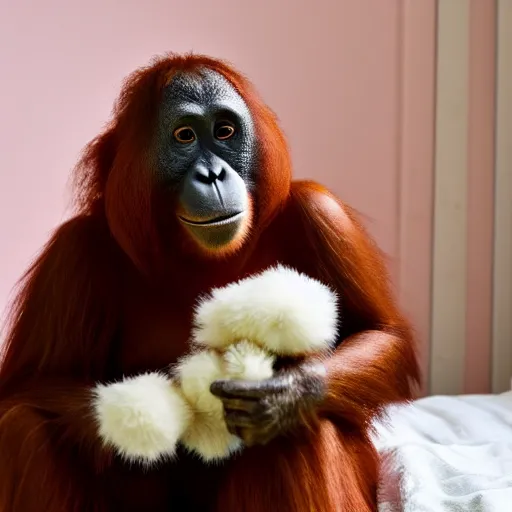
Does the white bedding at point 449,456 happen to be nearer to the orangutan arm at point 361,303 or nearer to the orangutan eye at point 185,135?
the orangutan arm at point 361,303

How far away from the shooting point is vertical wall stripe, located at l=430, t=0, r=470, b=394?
84.0 inches

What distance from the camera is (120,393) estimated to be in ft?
3.38

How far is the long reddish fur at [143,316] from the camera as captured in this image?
3.64 ft

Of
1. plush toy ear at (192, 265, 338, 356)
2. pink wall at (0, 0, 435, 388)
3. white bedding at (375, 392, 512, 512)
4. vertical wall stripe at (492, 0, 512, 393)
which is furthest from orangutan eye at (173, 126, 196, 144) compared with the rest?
vertical wall stripe at (492, 0, 512, 393)

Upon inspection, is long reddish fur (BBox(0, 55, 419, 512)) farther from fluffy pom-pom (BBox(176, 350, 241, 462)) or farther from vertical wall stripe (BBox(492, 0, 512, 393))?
vertical wall stripe (BBox(492, 0, 512, 393))

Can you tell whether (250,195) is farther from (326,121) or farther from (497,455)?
(326,121)

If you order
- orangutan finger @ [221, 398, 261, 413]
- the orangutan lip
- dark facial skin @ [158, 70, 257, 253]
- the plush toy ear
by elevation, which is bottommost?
orangutan finger @ [221, 398, 261, 413]

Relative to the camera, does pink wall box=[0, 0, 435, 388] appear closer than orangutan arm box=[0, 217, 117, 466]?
No

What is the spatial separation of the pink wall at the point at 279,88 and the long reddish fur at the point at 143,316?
654 millimetres

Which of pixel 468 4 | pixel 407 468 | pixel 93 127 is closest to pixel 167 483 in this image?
pixel 407 468

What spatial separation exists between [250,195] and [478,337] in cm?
121

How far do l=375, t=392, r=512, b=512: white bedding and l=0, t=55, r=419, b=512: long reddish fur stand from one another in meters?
0.06

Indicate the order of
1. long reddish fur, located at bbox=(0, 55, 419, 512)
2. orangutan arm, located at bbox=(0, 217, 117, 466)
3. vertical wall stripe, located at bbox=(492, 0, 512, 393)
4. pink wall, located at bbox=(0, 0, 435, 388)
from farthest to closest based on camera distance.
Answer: vertical wall stripe, located at bbox=(492, 0, 512, 393), pink wall, located at bbox=(0, 0, 435, 388), orangutan arm, located at bbox=(0, 217, 117, 466), long reddish fur, located at bbox=(0, 55, 419, 512)

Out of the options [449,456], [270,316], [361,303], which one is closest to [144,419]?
[270,316]
